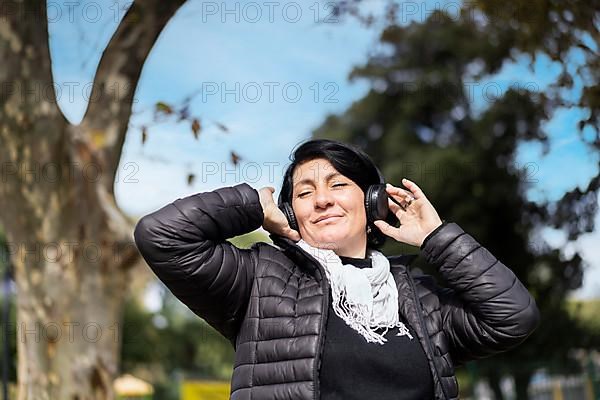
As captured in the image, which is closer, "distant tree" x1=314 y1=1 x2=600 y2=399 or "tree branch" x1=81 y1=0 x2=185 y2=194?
"tree branch" x1=81 y1=0 x2=185 y2=194

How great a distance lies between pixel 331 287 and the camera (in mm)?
2570

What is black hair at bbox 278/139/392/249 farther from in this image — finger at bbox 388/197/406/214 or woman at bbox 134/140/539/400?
finger at bbox 388/197/406/214

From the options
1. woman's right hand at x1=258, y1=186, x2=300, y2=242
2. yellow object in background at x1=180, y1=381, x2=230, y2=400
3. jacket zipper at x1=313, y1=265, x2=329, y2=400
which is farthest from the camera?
yellow object in background at x1=180, y1=381, x2=230, y2=400

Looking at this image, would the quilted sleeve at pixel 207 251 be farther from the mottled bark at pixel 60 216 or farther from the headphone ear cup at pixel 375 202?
the mottled bark at pixel 60 216

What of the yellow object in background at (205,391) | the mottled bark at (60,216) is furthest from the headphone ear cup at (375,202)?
the yellow object in background at (205,391)

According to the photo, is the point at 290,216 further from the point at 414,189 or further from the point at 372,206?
the point at 414,189

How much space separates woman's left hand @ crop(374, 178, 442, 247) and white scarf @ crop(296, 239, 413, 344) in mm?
169

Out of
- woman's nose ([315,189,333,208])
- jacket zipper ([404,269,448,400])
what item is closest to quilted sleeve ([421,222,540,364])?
jacket zipper ([404,269,448,400])

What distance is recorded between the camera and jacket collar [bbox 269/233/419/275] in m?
2.59

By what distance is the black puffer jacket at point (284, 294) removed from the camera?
240cm

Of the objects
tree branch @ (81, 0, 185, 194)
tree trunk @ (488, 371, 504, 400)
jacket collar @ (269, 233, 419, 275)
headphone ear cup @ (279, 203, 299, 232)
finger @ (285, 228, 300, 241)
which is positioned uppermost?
tree branch @ (81, 0, 185, 194)

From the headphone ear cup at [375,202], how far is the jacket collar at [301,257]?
176 mm

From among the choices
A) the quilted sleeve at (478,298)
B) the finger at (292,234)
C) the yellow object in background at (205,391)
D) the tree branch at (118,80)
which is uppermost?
the tree branch at (118,80)

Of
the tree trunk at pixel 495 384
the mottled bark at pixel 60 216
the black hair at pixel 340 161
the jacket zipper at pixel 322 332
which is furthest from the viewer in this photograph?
the tree trunk at pixel 495 384
